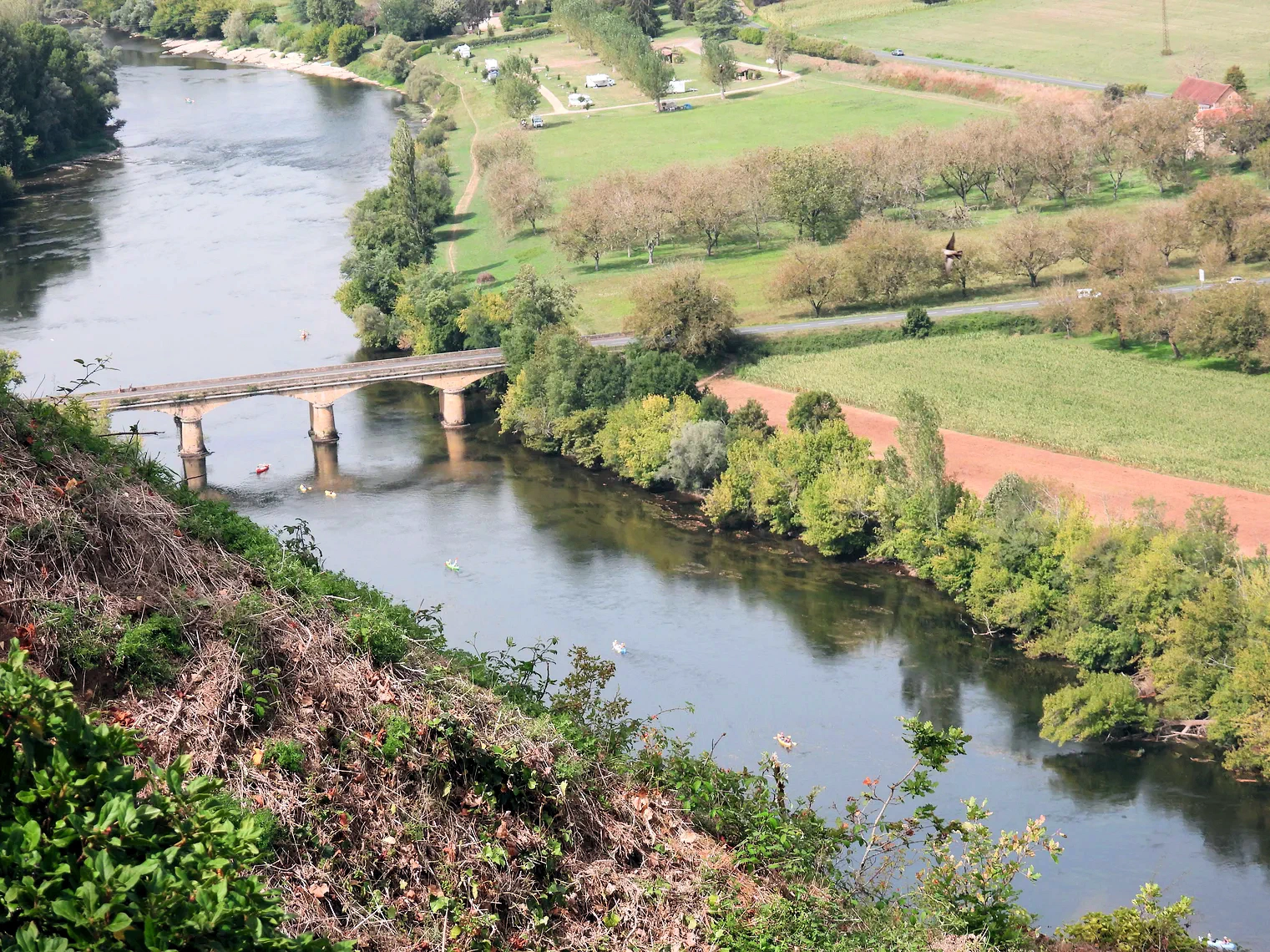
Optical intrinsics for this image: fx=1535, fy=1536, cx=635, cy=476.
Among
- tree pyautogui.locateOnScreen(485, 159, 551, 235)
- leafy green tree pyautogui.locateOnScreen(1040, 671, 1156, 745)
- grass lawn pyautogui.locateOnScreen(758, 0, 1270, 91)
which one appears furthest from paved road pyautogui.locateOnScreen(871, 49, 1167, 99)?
leafy green tree pyautogui.locateOnScreen(1040, 671, 1156, 745)

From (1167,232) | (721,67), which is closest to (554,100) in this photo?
(721,67)

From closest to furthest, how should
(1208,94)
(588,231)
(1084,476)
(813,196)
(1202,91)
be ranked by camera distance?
(1084,476) < (588,231) < (813,196) < (1208,94) < (1202,91)

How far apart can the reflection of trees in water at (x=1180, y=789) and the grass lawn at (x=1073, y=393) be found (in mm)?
17084

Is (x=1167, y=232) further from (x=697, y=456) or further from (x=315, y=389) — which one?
(x=315, y=389)

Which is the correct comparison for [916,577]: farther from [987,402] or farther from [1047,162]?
[1047,162]

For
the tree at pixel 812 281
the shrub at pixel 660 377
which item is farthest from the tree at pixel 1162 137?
the shrub at pixel 660 377

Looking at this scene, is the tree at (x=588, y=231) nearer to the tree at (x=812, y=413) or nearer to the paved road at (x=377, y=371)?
the paved road at (x=377, y=371)

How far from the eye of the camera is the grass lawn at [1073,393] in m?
56.6

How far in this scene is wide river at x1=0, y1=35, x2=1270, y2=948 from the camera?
121 feet

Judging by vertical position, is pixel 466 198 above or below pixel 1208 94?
below

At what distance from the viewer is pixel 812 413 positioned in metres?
58.0

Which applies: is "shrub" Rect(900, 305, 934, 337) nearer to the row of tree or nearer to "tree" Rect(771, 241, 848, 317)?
"tree" Rect(771, 241, 848, 317)

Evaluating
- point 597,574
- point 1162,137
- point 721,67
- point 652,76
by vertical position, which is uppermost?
point 721,67

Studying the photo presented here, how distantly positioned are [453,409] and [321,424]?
20.2ft
